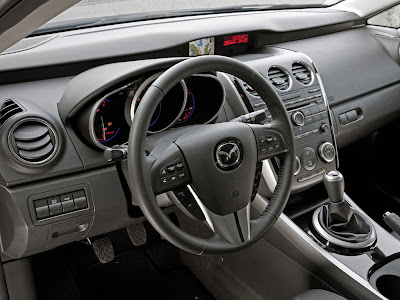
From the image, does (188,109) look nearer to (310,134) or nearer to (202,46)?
(202,46)

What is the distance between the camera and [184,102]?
1.51 meters

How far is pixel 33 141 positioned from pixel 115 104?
0.25 meters

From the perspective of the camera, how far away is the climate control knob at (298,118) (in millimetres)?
1889

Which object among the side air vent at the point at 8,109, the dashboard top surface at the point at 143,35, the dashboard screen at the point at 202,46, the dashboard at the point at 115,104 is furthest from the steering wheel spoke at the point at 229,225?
the dashboard screen at the point at 202,46

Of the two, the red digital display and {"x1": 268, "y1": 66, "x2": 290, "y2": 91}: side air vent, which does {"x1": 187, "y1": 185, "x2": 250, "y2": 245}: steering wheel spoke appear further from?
the red digital display

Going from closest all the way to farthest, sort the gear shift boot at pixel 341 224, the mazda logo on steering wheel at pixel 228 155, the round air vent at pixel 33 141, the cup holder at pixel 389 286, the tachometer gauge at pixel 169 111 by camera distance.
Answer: the mazda logo on steering wheel at pixel 228 155, the round air vent at pixel 33 141, the tachometer gauge at pixel 169 111, the cup holder at pixel 389 286, the gear shift boot at pixel 341 224

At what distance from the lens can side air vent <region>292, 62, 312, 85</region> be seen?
6.51ft

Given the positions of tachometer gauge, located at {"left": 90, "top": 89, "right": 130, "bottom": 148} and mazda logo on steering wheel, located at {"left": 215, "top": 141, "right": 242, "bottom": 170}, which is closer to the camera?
mazda logo on steering wheel, located at {"left": 215, "top": 141, "right": 242, "bottom": 170}

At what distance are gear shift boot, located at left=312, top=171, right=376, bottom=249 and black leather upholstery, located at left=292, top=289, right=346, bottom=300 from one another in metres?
0.21

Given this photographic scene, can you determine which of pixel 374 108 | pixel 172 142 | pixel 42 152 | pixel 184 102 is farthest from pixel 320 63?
pixel 42 152

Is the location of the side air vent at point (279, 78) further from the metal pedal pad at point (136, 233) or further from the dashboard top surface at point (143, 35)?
the metal pedal pad at point (136, 233)

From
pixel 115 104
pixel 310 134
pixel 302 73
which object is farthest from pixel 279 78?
pixel 115 104

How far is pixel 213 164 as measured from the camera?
50.3 inches

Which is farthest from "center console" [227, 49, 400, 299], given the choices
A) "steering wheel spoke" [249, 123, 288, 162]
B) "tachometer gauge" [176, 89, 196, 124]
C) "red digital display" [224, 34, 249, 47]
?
"steering wheel spoke" [249, 123, 288, 162]
